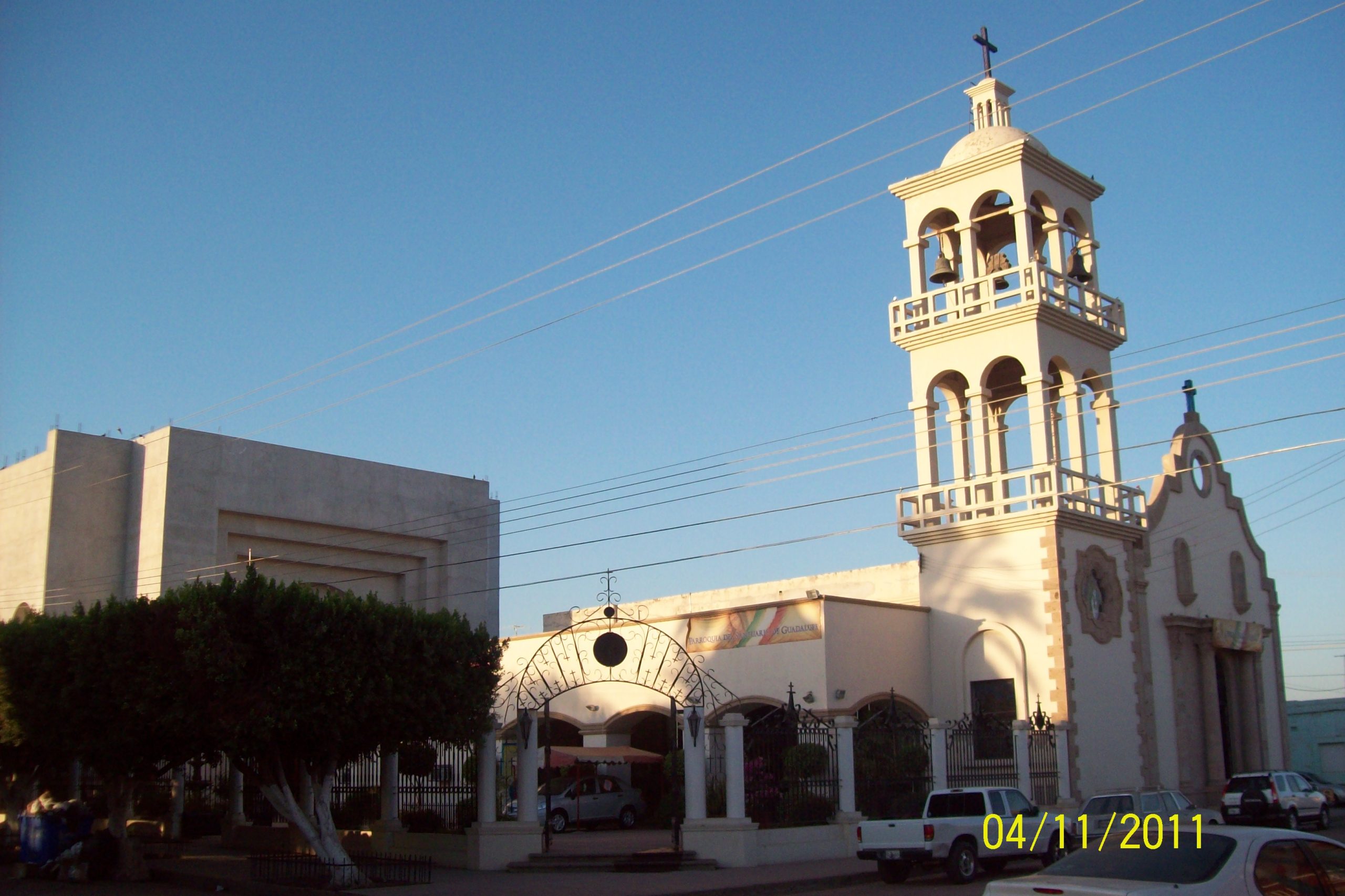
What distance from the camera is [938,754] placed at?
2581cm

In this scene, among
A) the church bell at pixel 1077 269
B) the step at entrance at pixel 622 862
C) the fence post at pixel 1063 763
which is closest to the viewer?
the step at entrance at pixel 622 862

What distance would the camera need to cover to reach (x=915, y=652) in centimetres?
3216

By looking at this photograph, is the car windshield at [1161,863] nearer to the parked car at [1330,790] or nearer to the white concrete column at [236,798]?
the white concrete column at [236,798]

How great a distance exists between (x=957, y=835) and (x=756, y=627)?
12.1 meters

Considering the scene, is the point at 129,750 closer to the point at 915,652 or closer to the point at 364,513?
the point at 915,652

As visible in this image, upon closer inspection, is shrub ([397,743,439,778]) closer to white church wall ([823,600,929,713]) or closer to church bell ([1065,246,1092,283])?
white church wall ([823,600,929,713])

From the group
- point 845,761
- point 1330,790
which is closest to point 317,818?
point 845,761

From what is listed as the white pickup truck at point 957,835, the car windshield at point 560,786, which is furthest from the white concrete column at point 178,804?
the white pickup truck at point 957,835

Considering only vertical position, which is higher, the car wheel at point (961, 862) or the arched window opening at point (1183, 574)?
the arched window opening at point (1183, 574)

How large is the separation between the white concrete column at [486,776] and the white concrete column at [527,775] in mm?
608

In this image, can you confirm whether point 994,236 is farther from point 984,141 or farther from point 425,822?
point 425,822

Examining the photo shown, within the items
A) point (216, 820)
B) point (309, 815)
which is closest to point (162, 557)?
point (216, 820)

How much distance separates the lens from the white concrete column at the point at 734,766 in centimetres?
2225
